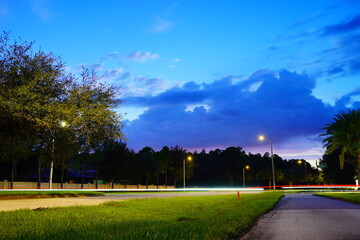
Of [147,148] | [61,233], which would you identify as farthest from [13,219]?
[147,148]

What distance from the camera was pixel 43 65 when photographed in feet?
62.3

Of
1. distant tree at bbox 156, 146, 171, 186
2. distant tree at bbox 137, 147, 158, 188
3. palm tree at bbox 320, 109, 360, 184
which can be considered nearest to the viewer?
palm tree at bbox 320, 109, 360, 184

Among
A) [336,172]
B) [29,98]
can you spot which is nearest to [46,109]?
[29,98]

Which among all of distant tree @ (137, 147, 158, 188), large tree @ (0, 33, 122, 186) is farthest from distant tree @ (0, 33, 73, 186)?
distant tree @ (137, 147, 158, 188)

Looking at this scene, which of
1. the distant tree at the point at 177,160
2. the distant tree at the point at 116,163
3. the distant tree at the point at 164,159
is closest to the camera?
the distant tree at the point at 116,163

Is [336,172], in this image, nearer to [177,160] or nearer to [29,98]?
[177,160]

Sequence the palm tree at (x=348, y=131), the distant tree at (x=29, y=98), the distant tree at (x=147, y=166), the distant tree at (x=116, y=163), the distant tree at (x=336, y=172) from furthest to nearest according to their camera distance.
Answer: the distant tree at (x=336, y=172), the distant tree at (x=147, y=166), the distant tree at (x=116, y=163), the palm tree at (x=348, y=131), the distant tree at (x=29, y=98)

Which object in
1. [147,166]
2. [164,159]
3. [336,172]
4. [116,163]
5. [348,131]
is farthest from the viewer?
[164,159]

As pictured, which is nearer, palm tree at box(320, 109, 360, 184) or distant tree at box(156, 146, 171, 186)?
palm tree at box(320, 109, 360, 184)

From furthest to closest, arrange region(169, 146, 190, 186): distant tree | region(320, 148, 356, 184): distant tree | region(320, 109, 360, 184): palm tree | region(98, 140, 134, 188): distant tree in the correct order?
1. region(169, 146, 190, 186): distant tree
2. region(320, 148, 356, 184): distant tree
3. region(98, 140, 134, 188): distant tree
4. region(320, 109, 360, 184): palm tree

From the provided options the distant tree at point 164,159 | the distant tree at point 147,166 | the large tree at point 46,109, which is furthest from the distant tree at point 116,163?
the large tree at point 46,109

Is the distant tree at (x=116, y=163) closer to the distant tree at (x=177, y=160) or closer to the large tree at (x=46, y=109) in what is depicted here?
the distant tree at (x=177, y=160)

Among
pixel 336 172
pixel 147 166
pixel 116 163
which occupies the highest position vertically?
pixel 116 163

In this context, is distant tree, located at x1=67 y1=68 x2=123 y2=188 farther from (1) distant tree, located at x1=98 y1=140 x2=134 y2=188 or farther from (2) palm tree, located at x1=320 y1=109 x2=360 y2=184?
(1) distant tree, located at x1=98 y1=140 x2=134 y2=188
